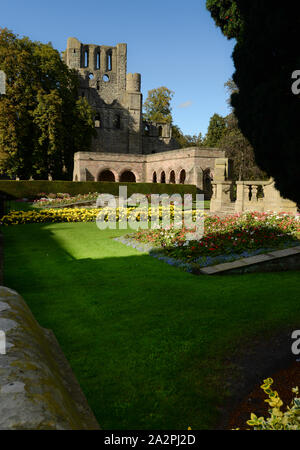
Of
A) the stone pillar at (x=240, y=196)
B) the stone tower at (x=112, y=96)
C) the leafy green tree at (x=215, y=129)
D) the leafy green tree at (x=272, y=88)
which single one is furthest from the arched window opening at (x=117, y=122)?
the leafy green tree at (x=272, y=88)

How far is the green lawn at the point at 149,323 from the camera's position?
3.04 meters

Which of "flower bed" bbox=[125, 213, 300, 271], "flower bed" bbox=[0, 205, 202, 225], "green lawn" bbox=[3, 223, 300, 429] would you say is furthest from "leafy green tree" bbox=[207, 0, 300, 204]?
"flower bed" bbox=[0, 205, 202, 225]

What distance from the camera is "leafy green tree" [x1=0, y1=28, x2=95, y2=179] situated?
107 ft

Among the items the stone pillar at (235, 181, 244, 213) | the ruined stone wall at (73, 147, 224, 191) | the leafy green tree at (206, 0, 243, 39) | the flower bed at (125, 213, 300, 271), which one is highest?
the leafy green tree at (206, 0, 243, 39)

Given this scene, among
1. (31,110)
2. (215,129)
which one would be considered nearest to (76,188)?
(31,110)

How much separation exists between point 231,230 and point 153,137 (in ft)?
145

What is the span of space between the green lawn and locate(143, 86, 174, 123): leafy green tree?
52267 mm

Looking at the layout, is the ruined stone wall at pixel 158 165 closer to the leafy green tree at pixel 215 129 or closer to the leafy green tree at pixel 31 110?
A: the leafy green tree at pixel 31 110

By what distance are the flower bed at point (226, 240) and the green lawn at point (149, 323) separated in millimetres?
698

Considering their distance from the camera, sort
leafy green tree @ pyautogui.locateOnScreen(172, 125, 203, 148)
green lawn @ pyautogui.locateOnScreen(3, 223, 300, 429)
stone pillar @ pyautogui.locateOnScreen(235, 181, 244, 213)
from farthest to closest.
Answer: leafy green tree @ pyautogui.locateOnScreen(172, 125, 203, 148)
stone pillar @ pyautogui.locateOnScreen(235, 181, 244, 213)
green lawn @ pyautogui.locateOnScreen(3, 223, 300, 429)

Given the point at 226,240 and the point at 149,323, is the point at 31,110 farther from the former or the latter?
the point at 149,323

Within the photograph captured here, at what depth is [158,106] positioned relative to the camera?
57.7 meters

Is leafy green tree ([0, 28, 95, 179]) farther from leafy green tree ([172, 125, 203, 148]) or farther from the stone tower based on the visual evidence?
leafy green tree ([172, 125, 203, 148])

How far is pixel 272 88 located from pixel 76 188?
26392 mm
